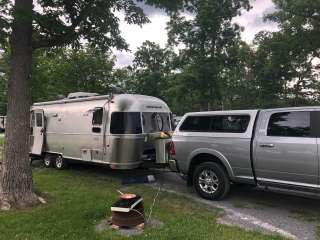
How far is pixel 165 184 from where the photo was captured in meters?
10.0

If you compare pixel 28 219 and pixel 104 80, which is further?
pixel 104 80

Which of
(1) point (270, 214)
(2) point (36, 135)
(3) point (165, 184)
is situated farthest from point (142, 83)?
(1) point (270, 214)

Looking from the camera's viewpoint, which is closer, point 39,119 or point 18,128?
point 18,128

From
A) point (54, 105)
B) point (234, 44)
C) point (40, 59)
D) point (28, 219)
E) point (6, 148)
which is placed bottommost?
point (28, 219)

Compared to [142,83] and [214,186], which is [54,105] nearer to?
[214,186]

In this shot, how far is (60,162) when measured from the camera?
1296 centimetres

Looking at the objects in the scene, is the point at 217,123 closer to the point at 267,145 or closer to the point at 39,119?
the point at 267,145

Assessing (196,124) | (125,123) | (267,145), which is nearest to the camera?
(267,145)

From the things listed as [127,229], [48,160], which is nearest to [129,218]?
[127,229]

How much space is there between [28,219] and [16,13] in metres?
4.03

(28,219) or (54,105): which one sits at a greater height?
(54,105)

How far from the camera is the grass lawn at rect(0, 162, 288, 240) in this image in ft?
18.4

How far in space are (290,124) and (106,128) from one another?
558 centimetres

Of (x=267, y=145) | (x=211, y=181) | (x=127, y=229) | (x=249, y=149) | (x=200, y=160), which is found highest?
(x=267, y=145)
